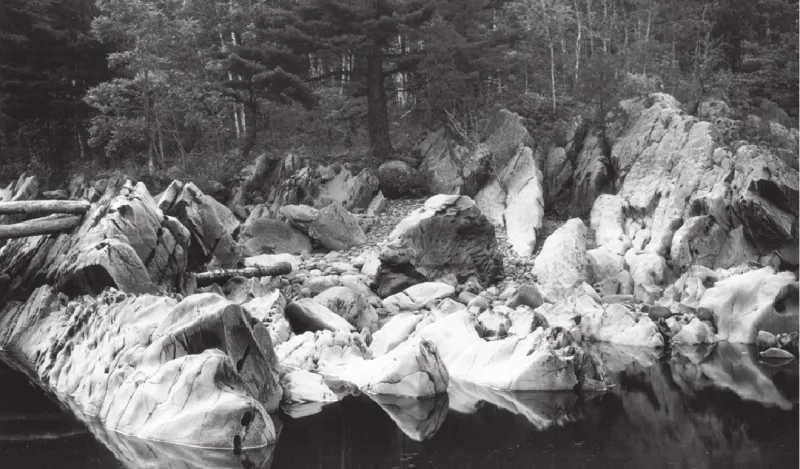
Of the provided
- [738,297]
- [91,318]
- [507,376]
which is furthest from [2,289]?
[738,297]

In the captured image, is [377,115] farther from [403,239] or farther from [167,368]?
[167,368]

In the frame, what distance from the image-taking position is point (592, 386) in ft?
47.0

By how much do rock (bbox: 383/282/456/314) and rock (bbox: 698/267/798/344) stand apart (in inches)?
260

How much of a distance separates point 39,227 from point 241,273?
17.4 feet

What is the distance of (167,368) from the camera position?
11.3 meters

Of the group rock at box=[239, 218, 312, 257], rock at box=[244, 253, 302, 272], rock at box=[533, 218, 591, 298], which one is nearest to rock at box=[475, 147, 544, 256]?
rock at box=[533, 218, 591, 298]

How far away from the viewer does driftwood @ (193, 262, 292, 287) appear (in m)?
20.8

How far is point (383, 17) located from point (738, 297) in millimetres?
16955

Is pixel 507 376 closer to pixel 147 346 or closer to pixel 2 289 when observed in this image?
pixel 147 346

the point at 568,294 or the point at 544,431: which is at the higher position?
the point at 544,431

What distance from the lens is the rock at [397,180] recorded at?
1176 inches

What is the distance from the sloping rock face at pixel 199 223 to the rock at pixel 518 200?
31.4 ft

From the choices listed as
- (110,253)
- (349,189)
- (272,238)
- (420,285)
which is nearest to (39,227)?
(110,253)

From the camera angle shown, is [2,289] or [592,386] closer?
[592,386]
